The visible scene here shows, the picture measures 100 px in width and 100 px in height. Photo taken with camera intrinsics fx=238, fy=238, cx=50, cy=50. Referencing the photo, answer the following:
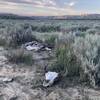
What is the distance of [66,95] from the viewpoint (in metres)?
5.66

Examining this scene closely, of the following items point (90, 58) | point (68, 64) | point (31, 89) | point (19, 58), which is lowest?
point (31, 89)

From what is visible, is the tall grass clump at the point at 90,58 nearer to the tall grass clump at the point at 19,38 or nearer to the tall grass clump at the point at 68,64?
the tall grass clump at the point at 68,64

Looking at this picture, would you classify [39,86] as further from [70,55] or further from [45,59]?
[45,59]

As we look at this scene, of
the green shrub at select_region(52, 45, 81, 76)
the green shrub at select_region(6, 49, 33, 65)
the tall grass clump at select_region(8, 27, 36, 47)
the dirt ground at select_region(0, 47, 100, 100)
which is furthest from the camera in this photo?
the tall grass clump at select_region(8, 27, 36, 47)

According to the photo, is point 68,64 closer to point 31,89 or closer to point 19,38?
point 31,89

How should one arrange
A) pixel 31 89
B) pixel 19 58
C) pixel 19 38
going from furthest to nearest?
pixel 19 38 < pixel 19 58 < pixel 31 89

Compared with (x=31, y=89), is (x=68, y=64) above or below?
above

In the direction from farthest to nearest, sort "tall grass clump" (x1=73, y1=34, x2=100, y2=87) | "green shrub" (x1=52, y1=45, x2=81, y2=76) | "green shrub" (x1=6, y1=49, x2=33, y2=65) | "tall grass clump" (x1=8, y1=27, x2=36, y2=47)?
"tall grass clump" (x1=8, y1=27, x2=36, y2=47), "green shrub" (x1=6, y1=49, x2=33, y2=65), "green shrub" (x1=52, y1=45, x2=81, y2=76), "tall grass clump" (x1=73, y1=34, x2=100, y2=87)

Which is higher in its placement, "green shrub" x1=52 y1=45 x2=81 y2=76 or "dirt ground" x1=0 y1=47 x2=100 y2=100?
"green shrub" x1=52 y1=45 x2=81 y2=76

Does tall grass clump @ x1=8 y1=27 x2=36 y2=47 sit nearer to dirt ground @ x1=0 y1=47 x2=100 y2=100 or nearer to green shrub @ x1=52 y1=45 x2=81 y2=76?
dirt ground @ x1=0 y1=47 x2=100 y2=100

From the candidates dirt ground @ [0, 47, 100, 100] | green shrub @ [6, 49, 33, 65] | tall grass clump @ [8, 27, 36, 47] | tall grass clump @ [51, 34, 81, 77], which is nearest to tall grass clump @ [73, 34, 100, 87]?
tall grass clump @ [51, 34, 81, 77]

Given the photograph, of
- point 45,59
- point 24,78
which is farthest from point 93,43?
point 24,78

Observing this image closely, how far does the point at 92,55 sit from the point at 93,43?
1.37m

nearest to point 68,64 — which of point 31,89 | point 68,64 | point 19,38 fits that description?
point 68,64
